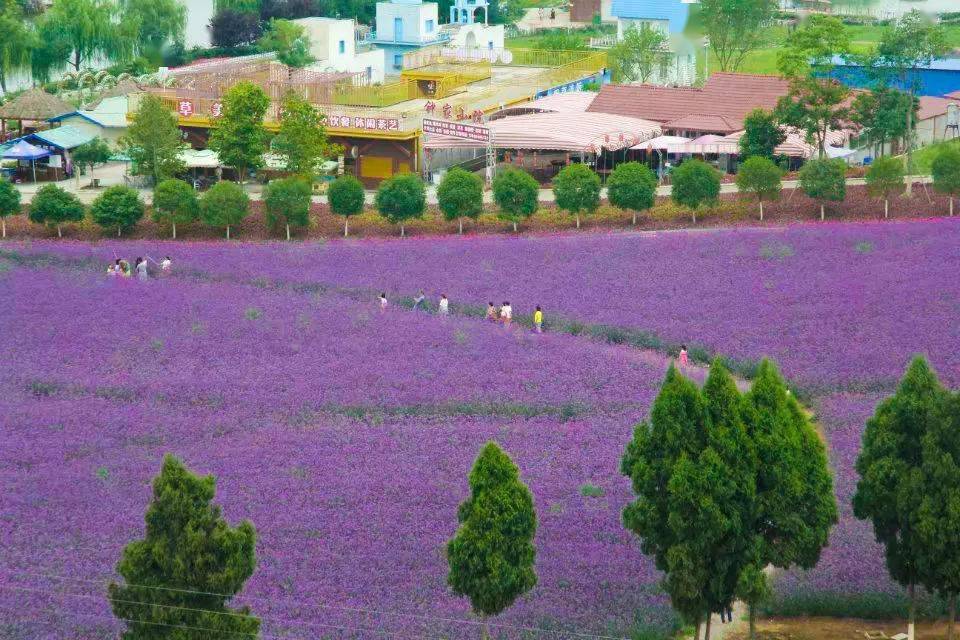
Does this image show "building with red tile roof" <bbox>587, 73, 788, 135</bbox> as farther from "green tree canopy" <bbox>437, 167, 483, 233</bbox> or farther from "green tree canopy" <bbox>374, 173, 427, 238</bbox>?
"green tree canopy" <bbox>374, 173, 427, 238</bbox>

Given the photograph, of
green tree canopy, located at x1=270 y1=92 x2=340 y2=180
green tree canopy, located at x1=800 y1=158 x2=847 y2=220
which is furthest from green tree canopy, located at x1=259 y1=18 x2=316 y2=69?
green tree canopy, located at x1=800 y1=158 x2=847 y2=220

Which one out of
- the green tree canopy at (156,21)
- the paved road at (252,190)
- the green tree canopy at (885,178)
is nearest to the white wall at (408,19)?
the green tree canopy at (156,21)

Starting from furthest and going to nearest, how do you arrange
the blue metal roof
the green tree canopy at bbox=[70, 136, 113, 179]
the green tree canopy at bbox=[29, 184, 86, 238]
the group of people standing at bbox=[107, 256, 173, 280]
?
the blue metal roof → the green tree canopy at bbox=[70, 136, 113, 179] → the green tree canopy at bbox=[29, 184, 86, 238] → the group of people standing at bbox=[107, 256, 173, 280]

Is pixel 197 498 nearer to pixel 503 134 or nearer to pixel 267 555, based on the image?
pixel 267 555

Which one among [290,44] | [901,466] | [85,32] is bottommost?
[901,466]

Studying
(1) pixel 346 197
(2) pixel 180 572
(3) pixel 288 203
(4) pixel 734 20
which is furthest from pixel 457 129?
(2) pixel 180 572

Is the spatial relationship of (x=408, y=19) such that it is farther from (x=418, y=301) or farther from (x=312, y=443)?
(x=312, y=443)

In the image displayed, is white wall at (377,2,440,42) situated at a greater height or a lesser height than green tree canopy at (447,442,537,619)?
greater
